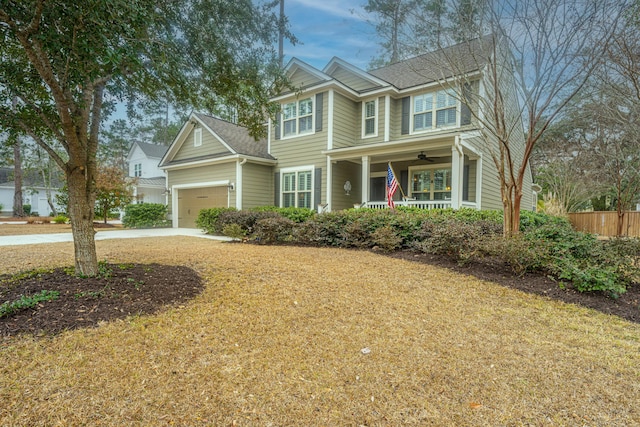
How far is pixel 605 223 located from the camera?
17.1m

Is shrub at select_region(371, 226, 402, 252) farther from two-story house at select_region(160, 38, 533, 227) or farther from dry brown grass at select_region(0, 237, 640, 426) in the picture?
two-story house at select_region(160, 38, 533, 227)

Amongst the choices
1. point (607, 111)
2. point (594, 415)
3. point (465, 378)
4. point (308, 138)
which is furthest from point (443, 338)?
point (308, 138)

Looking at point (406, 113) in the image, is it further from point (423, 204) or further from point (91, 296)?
point (91, 296)

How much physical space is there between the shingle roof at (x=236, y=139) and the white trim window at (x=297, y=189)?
1275 millimetres

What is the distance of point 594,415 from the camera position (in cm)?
209

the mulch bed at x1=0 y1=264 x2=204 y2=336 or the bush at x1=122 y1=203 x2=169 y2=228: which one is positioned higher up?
the bush at x1=122 y1=203 x2=169 y2=228

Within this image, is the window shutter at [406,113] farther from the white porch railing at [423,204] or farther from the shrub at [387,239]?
the shrub at [387,239]

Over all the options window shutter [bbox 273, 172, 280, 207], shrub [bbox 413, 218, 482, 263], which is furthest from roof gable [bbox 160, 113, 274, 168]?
shrub [bbox 413, 218, 482, 263]

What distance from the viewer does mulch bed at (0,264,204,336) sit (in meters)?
3.01

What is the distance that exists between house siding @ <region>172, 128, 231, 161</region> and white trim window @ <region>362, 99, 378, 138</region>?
558 centimetres

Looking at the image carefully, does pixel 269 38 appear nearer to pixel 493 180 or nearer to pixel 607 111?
pixel 607 111

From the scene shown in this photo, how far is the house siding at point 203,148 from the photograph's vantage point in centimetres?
1436

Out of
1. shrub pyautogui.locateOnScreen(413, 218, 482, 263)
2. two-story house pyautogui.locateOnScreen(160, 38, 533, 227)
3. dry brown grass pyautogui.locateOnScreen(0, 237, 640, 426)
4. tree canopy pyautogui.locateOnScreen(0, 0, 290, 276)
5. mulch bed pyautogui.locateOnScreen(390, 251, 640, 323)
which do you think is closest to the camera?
dry brown grass pyautogui.locateOnScreen(0, 237, 640, 426)

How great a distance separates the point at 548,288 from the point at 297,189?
9.82 metres
